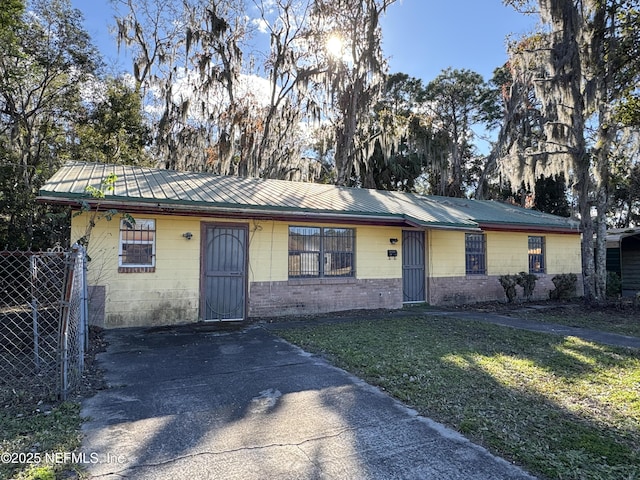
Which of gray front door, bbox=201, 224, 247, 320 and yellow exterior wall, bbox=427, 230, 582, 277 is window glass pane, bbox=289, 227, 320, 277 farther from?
yellow exterior wall, bbox=427, 230, 582, 277

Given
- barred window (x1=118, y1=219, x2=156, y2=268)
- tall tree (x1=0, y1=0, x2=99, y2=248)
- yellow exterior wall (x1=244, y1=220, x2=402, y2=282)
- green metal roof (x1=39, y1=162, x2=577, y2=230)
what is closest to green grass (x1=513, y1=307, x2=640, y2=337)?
green metal roof (x1=39, y1=162, x2=577, y2=230)

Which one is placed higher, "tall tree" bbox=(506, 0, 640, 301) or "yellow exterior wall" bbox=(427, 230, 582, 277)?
"tall tree" bbox=(506, 0, 640, 301)

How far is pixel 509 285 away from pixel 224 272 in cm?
881

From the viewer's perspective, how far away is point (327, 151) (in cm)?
2217

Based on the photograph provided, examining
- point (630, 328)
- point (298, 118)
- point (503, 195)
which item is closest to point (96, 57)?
point (298, 118)

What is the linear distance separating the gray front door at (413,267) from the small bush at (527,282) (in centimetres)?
341

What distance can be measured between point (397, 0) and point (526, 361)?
16.3 m

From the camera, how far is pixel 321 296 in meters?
10.2

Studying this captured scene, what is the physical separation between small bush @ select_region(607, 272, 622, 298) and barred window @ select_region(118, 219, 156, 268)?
660 inches

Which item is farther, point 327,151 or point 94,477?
point 327,151

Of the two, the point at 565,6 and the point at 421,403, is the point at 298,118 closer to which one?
the point at 565,6

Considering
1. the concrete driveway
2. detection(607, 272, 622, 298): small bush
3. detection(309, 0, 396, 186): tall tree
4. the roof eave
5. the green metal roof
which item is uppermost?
detection(309, 0, 396, 186): tall tree

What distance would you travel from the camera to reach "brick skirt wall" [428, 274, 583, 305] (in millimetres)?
12062

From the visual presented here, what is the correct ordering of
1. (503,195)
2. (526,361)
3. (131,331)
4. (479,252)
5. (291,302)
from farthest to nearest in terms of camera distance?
(503,195)
(479,252)
(291,302)
(131,331)
(526,361)
